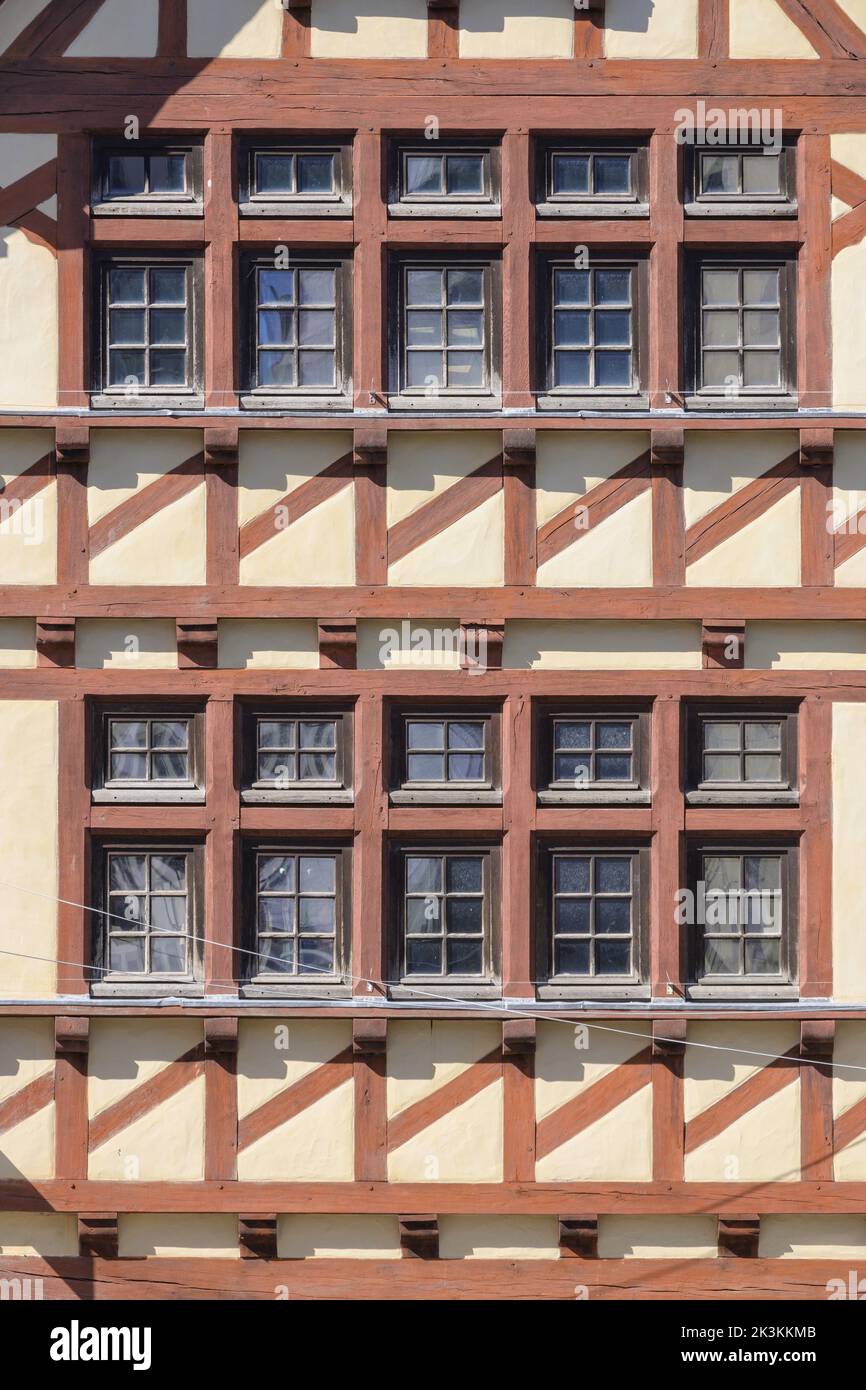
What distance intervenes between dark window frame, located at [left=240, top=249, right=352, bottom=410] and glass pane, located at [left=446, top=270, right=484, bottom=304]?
2.09ft

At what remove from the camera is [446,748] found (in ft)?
30.7

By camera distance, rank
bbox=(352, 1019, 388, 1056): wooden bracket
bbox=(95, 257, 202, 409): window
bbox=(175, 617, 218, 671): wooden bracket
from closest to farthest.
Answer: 1. bbox=(352, 1019, 388, 1056): wooden bracket
2. bbox=(175, 617, 218, 671): wooden bracket
3. bbox=(95, 257, 202, 409): window

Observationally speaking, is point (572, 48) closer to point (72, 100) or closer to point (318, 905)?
point (72, 100)

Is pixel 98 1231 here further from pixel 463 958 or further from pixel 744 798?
pixel 744 798

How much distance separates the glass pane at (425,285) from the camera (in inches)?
372

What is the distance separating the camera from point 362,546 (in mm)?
9266

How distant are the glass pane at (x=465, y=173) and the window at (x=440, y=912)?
13.6 feet

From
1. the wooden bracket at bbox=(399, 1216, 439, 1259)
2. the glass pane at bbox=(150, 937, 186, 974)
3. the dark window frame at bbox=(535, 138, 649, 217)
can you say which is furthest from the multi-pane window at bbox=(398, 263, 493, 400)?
the wooden bracket at bbox=(399, 1216, 439, 1259)

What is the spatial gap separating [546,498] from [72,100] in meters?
3.83

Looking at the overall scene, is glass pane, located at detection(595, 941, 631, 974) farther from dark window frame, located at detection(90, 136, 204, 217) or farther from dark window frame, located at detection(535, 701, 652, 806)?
dark window frame, located at detection(90, 136, 204, 217)

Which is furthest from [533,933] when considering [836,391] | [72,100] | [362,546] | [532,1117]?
[72,100]

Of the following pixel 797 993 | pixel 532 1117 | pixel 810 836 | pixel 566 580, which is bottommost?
pixel 532 1117

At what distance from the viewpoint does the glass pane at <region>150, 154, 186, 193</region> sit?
9422 mm

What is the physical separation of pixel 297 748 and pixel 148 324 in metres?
2.83
